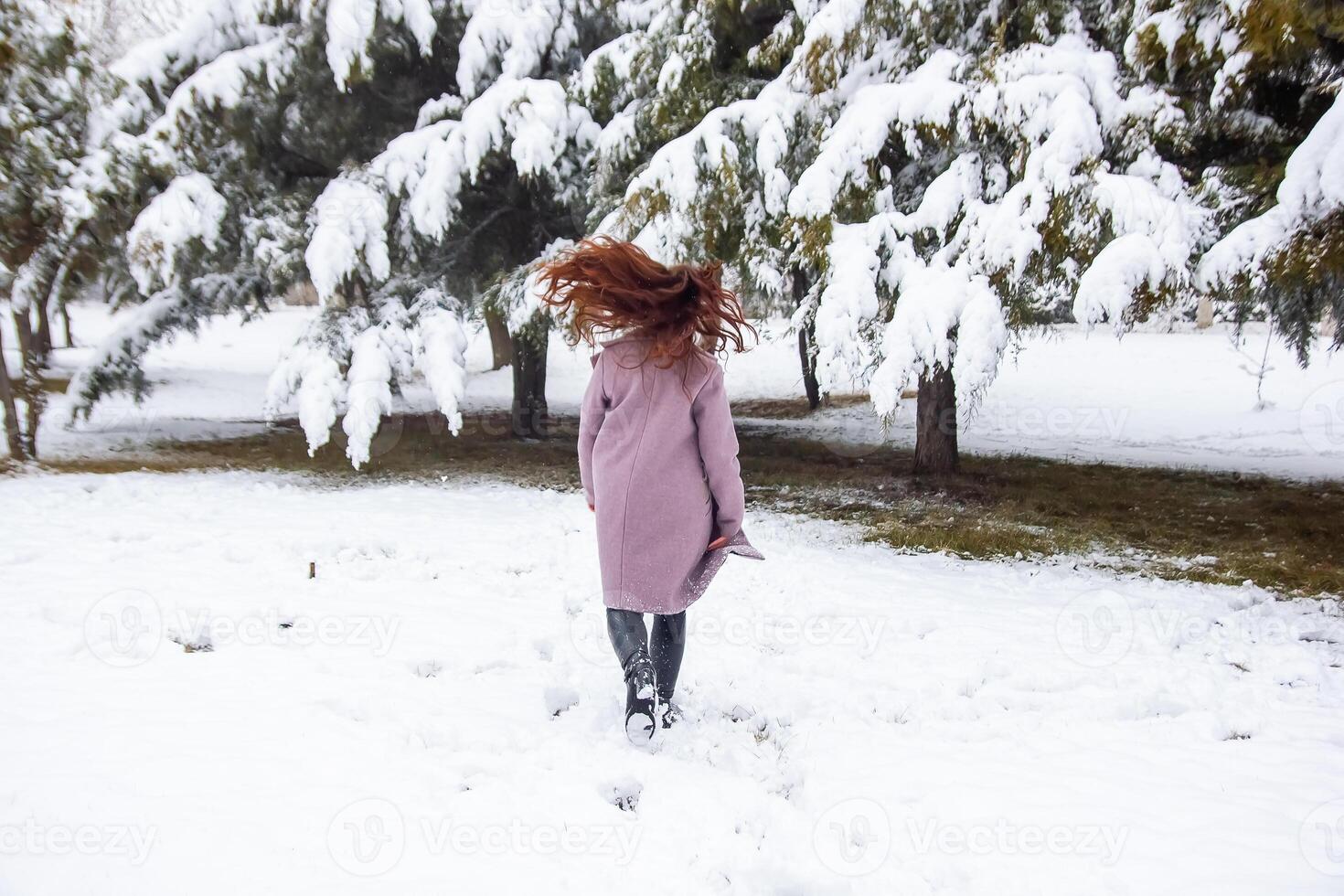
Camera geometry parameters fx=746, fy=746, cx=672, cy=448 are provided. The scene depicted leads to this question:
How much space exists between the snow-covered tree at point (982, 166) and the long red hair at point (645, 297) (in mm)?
3026

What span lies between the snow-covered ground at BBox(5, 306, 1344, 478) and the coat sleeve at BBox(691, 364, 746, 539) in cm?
458

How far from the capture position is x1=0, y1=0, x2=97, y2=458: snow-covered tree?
7.45m

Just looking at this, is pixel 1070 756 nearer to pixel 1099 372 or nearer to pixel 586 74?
pixel 586 74

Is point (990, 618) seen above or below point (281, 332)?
below

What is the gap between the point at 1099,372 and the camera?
20234 mm

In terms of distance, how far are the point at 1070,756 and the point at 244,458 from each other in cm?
982

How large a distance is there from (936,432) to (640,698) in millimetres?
6383

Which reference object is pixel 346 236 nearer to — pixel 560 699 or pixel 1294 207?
pixel 560 699

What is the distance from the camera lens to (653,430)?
2.79 metres

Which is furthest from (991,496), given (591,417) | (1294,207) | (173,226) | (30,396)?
(30,396)

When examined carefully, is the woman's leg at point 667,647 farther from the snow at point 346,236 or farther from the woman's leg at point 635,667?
the snow at point 346,236

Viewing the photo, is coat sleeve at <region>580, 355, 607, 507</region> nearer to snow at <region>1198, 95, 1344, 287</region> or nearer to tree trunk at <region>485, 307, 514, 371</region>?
snow at <region>1198, 95, 1344, 287</region>

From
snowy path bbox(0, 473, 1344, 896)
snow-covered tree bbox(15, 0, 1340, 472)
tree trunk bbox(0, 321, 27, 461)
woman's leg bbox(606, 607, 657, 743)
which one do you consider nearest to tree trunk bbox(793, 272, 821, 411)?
snow-covered tree bbox(15, 0, 1340, 472)

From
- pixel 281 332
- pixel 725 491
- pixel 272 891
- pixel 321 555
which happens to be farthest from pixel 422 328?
pixel 281 332
